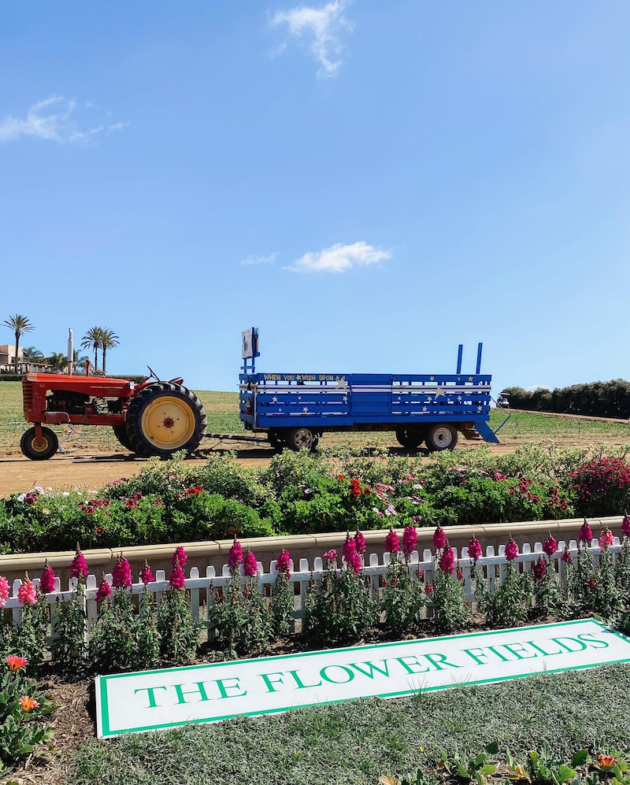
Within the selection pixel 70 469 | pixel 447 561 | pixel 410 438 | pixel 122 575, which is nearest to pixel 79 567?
pixel 122 575

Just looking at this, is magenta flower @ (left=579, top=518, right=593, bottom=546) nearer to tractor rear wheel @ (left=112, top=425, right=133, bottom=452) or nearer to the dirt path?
the dirt path

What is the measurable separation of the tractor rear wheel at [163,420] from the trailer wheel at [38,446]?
169 cm

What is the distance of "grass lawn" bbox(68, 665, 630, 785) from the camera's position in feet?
10.3

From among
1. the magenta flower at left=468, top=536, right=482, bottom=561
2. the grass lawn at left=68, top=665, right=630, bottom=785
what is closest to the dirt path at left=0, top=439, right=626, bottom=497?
the magenta flower at left=468, top=536, right=482, bottom=561

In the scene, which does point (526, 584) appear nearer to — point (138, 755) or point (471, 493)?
point (471, 493)

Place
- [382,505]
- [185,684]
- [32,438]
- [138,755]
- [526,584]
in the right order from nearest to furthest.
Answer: [138,755], [185,684], [526,584], [382,505], [32,438]

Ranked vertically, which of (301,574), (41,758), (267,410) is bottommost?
(41,758)

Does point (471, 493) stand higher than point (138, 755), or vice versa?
point (471, 493)

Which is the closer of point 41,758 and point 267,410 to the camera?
point 41,758

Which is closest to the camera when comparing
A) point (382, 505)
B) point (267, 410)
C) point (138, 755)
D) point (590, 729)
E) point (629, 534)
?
point (138, 755)

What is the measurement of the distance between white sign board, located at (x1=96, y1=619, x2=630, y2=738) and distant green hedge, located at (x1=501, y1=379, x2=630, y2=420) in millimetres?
32907

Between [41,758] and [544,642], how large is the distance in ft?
11.4

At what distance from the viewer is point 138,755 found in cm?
330

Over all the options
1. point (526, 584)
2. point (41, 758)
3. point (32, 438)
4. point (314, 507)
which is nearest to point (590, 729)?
point (526, 584)
